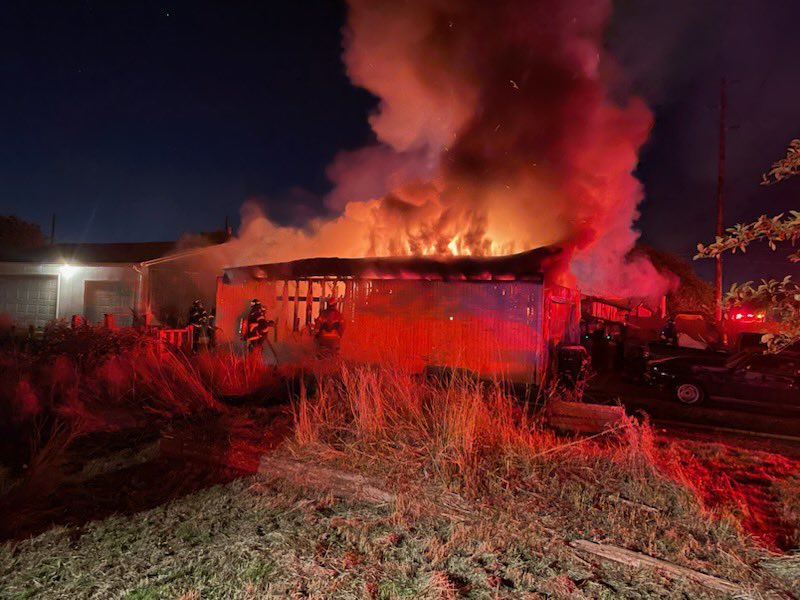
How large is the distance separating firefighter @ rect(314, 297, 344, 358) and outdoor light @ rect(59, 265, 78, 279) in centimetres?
1238

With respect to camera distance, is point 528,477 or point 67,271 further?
point 67,271

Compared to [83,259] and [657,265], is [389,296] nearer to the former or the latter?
[83,259]

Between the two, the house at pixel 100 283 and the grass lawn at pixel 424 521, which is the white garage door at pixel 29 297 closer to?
the house at pixel 100 283

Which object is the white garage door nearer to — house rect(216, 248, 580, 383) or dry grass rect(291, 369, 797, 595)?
house rect(216, 248, 580, 383)

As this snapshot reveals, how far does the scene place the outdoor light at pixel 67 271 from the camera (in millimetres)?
20078

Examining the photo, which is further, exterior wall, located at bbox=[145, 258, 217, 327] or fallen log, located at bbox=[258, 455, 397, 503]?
exterior wall, located at bbox=[145, 258, 217, 327]

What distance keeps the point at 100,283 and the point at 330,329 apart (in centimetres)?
1241

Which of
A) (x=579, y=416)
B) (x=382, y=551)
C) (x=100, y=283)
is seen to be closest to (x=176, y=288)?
(x=100, y=283)

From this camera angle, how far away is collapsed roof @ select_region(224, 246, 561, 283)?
11.7 meters

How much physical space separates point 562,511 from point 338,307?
10.2 m

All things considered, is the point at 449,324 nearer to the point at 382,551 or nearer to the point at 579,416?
the point at 579,416

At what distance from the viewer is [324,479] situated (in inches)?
181

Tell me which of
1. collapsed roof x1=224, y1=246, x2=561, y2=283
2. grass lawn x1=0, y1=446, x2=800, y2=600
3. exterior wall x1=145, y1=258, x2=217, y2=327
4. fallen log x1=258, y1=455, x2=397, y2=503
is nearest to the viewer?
grass lawn x1=0, y1=446, x2=800, y2=600

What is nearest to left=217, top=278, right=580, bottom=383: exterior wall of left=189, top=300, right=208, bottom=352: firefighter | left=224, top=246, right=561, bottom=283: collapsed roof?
left=224, top=246, right=561, bottom=283: collapsed roof
